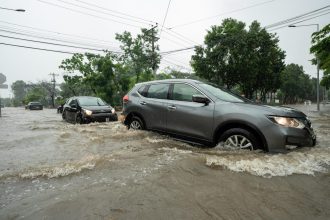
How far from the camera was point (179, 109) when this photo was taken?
578 centimetres

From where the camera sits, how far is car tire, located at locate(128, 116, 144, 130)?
269 inches

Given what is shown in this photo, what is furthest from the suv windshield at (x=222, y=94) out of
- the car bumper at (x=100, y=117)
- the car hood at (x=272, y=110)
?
the car bumper at (x=100, y=117)

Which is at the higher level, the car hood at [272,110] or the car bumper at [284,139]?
the car hood at [272,110]

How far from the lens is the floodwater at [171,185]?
2834 millimetres

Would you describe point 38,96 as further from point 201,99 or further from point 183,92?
point 201,99

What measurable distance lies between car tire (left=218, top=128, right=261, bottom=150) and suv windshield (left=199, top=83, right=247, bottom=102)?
77 cm

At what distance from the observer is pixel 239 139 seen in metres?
4.86

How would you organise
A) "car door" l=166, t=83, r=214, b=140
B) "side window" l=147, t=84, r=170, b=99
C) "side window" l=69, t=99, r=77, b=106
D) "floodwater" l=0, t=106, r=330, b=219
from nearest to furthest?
"floodwater" l=0, t=106, r=330, b=219
"car door" l=166, t=83, r=214, b=140
"side window" l=147, t=84, r=170, b=99
"side window" l=69, t=99, r=77, b=106

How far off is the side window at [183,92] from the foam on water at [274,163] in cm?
156

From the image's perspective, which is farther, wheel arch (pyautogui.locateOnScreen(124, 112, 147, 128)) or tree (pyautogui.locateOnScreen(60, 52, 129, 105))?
tree (pyautogui.locateOnScreen(60, 52, 129, 105))

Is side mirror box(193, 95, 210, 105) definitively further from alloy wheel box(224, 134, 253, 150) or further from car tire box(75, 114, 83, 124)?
car tire box(75, 114, 83, 124)

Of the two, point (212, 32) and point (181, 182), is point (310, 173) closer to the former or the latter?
point (181, 182)

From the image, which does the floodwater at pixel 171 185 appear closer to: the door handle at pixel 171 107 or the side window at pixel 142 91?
the door handle at pixel 171 107

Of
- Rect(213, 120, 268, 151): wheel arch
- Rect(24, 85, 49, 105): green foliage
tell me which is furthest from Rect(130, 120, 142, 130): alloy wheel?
Rect(24, 85, 49, 105): green foliage
